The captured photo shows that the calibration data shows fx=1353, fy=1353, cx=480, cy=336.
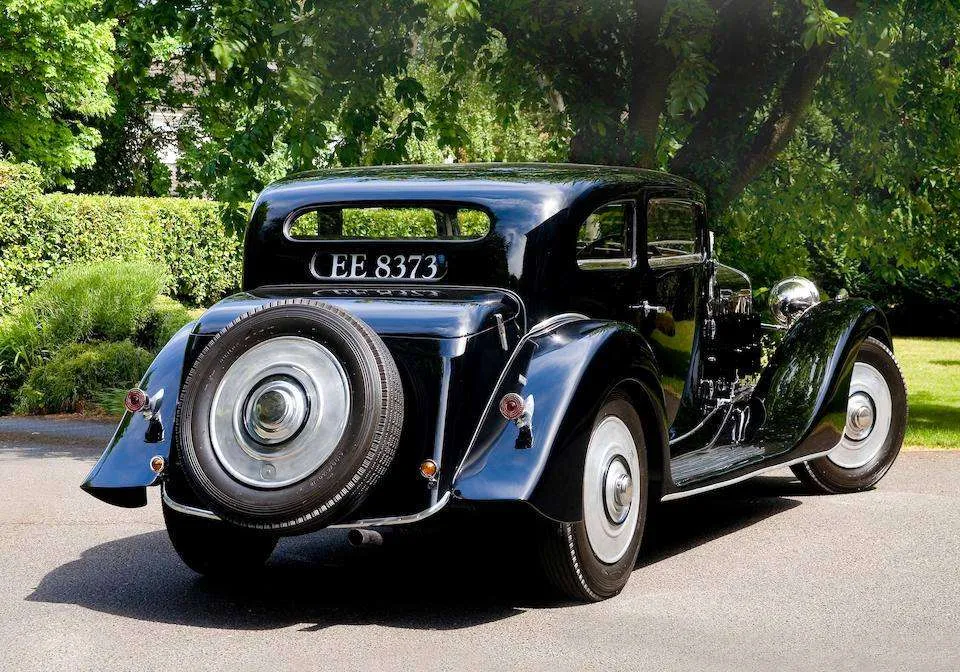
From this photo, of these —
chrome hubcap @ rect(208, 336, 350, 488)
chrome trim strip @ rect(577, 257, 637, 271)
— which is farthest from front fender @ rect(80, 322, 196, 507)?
chrome trim strip @ rect(577, 257, 637, 271)

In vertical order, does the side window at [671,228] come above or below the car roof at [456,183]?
below

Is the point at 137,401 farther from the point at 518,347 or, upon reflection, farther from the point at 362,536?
the point at 518,347

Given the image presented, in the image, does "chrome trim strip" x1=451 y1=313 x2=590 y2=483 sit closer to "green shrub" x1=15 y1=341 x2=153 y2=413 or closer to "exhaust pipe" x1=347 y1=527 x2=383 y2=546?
"exhaust pipe" x1=347 y1=527 x2=383 y2=546

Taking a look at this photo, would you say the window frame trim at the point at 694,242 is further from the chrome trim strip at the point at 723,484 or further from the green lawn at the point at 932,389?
the green lawn at the point at 932,389

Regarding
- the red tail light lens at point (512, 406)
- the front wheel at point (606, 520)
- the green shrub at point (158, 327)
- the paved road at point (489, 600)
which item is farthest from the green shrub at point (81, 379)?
the red tail light lens at point (512, 406)

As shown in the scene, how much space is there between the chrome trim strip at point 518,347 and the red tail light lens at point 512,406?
0.12 m

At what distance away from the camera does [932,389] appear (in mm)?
14875

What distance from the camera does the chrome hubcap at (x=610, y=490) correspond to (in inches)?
211

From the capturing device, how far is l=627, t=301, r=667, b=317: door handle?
644 cm

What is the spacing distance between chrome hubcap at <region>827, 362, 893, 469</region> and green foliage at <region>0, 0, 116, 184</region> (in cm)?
1995

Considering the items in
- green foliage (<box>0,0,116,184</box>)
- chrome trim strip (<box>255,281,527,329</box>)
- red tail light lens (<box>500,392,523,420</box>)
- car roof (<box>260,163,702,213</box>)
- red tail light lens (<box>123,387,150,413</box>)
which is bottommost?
red tail light lens (<box>123,387,150,413</box>)

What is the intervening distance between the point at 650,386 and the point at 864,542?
1594 mm

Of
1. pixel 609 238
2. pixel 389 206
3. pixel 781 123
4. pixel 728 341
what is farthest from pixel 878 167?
pixel 389 206

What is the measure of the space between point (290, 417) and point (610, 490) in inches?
53.3
